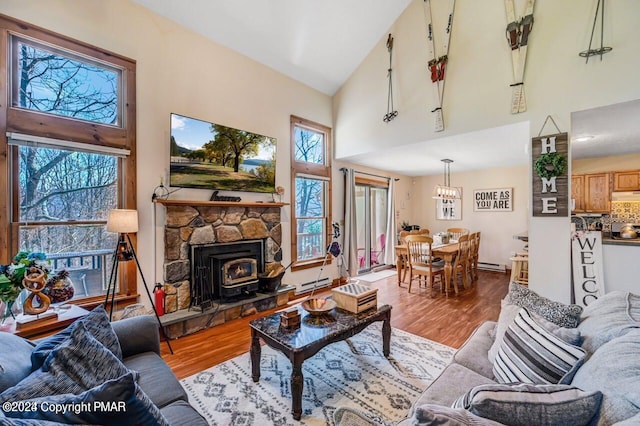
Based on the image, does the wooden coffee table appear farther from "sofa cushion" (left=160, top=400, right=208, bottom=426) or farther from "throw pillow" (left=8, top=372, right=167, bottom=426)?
"throw pillow" (left=8, top=372, right=167, bottom=426)

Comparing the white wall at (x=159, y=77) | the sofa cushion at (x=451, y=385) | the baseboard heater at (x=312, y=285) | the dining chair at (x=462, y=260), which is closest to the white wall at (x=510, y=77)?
the dining chair at (x=462, y=260)

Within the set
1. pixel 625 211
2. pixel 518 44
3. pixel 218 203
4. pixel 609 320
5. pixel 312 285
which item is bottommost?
pixel 312 285

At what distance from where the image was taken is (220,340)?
2.89m

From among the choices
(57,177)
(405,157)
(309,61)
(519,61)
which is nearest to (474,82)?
(519,61)

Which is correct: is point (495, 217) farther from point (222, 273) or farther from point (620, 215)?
point (222, 273)

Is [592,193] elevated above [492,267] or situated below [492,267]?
above

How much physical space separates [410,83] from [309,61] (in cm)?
157

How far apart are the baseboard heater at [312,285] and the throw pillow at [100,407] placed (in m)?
3.62

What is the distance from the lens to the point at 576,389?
91 centimetres

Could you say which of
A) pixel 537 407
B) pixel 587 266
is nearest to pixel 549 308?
pixel 537 407

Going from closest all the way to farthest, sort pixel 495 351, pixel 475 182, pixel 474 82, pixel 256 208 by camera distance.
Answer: pixel 495 351, pixel 474 82, pixel 256 208, pixel 475 182

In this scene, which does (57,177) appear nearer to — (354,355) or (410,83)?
(354,355)

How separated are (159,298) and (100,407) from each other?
245 cm

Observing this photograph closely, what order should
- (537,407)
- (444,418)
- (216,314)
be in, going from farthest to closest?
(216,314) < (537,407) < (444,418)
